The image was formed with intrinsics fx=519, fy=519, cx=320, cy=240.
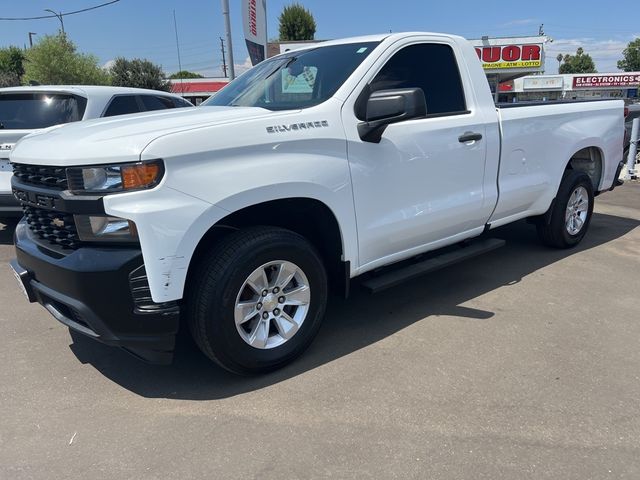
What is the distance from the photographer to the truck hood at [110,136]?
253 cm

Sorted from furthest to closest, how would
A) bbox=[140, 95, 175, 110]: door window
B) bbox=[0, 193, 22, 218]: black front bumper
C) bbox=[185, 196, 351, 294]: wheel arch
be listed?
bbox=[140, 95, 175, 110]: door window, bbox=[0, 193, 22, 218]: black front bumper, bbox=[185, 196, 351, 294]: wheel arch

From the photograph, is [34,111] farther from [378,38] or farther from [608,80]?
[608,80]

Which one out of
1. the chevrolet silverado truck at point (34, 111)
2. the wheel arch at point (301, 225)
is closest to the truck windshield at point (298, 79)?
the wheel arch at point (301, 225)

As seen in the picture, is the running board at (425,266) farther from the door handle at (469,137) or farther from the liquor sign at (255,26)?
the liquor sign at (255,26)

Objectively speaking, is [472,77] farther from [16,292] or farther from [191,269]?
[16,292]

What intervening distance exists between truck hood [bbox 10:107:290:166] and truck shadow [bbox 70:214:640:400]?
4.55ft

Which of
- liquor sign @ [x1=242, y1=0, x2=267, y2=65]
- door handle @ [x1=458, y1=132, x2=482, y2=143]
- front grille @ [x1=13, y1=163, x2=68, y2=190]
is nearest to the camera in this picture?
front grille @ [x1=13, y1=163, x2=68, y2=190]

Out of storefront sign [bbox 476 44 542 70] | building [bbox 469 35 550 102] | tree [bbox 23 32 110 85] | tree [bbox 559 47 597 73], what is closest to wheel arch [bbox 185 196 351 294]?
building [bbox 469 35 550 102]

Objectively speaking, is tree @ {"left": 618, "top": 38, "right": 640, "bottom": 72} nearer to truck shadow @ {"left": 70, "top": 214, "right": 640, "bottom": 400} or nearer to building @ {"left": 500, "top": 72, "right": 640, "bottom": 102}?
building @ {"left": 500, "top": 72, "right": 640, "bottom": 102}

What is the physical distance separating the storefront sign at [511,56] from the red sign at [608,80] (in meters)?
45.8

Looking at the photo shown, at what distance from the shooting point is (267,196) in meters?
2.89

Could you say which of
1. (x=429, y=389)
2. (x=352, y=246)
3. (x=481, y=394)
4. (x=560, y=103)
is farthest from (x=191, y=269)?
(x=560, y=103)

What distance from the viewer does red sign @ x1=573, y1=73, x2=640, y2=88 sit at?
62.6 meters

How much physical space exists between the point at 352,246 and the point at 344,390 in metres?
0.91
